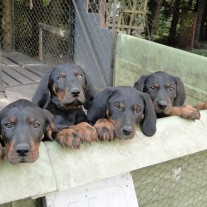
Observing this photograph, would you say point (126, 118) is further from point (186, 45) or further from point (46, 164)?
point (186, 45)

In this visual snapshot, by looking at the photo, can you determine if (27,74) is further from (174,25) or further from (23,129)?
(174,25)

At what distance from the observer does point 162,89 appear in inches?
133

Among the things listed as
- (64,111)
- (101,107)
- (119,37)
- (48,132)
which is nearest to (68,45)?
(119,37)

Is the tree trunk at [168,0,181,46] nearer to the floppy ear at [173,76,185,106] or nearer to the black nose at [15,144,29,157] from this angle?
the floppy ear at [173,76,185,106]

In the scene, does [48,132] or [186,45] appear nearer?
[48,132]

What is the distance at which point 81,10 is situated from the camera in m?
7.86

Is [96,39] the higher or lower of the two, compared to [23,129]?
lower

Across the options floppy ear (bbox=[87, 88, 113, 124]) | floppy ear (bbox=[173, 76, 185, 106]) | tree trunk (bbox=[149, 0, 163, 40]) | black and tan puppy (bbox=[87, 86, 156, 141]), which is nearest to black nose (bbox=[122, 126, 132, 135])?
black and tan puppy (bbox=[87, 86, 156, 141])

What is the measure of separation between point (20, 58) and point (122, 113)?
7157 mm

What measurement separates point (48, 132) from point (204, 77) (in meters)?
2.50

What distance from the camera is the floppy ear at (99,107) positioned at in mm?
2859

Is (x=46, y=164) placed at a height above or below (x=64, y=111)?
above

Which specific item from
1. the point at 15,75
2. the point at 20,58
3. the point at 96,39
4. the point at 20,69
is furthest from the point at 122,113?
the point at 20,58

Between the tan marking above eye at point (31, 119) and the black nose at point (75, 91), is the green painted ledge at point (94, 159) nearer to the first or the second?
the tan marking above eye at point (31, 119)
